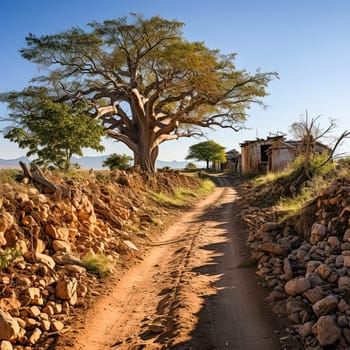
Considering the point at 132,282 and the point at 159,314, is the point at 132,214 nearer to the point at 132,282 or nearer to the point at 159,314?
the point at 132,282

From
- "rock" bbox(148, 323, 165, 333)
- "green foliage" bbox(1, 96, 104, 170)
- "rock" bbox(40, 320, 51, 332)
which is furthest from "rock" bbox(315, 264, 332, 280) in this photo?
"green foliage" bbox(1, 96, 104, 170)

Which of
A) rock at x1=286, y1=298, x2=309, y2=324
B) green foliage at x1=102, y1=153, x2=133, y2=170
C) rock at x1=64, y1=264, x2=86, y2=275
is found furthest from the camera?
green foliage at x1=102, y1=153, x2=133, y2=170

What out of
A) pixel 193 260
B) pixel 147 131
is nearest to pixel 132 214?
pixel 193 260

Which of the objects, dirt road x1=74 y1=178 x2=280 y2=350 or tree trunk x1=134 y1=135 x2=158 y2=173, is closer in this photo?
dirt road x1=74 y1=178 x2=280 y2=350

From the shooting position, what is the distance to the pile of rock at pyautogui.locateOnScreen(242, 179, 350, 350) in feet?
13.9

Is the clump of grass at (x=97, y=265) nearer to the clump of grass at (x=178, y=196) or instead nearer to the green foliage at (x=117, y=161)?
the clump of grass at (x=178, y=196)

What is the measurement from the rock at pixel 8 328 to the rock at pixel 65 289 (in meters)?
1.12

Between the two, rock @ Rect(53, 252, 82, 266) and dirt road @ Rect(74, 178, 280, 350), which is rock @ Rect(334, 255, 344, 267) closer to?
dirt road @ Rect(74, 178, 280, 350)

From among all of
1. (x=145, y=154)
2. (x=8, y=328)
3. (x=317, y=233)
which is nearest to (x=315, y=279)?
(x=317, y=233)

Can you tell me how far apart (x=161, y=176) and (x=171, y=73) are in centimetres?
723

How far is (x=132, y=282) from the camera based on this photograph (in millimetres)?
6883

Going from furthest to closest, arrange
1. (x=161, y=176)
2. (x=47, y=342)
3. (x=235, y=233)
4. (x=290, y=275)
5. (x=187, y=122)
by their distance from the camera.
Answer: (x=187, y=122), (x=161, y=176), (x=235, y=233), (x=290, y=275), (x=47, y=342)

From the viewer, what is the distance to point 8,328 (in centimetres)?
431

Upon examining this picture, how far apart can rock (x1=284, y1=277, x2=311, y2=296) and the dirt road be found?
519 millimetres
